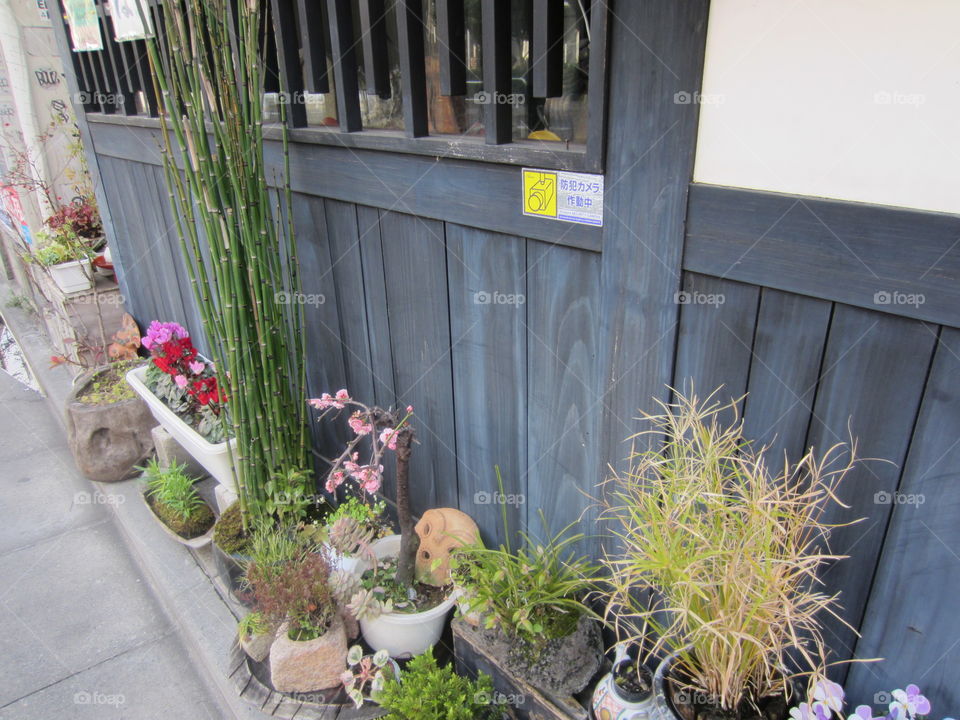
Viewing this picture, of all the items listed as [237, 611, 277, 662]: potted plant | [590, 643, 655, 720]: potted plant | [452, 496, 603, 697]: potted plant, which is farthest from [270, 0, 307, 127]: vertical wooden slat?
[590, 643, 655, 720]: potted plant

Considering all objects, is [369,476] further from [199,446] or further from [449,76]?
[449,76]

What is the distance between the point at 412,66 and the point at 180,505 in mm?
2222

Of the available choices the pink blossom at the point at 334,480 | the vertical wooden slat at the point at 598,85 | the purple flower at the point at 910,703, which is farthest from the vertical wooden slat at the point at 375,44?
the purple flower at the point at 910,703

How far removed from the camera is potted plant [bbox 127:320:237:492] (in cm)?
279

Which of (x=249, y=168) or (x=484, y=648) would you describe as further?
(x=249, y=168)

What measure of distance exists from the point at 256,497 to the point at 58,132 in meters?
4.41

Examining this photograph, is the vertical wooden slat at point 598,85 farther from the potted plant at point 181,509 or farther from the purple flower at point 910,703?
the potted plant at point 181,509

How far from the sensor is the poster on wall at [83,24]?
3.53 m

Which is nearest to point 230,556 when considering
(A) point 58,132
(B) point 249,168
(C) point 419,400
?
(C) point 419,400

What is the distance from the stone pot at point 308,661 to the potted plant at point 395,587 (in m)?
0.11

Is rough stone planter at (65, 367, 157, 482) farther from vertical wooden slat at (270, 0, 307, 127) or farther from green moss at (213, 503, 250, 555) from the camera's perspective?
vertical wooden slat at (270, 0, 307, 127)

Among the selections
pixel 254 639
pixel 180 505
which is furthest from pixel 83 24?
pixel 254 639

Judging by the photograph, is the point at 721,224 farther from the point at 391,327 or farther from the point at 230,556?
the point at 230,556

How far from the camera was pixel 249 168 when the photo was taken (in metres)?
2.13
